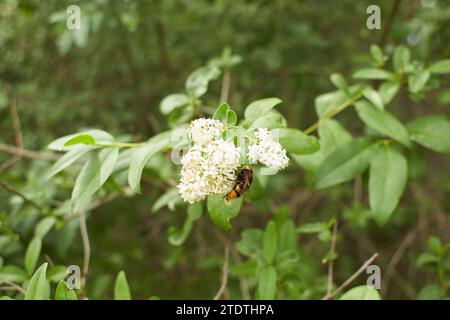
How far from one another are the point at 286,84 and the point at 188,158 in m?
2.05

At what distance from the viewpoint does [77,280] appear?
154 centimetres

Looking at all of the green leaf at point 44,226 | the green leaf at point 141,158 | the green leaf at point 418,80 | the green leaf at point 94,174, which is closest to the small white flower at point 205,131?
the green leaf at point 141,158

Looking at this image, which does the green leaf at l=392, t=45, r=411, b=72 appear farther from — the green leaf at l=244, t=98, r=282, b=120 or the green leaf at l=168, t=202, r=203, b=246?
the green leaf at l=168, t=202, r=203, b=246

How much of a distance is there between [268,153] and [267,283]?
51cm

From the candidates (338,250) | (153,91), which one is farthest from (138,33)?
(338,250)

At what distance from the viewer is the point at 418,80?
1613mm

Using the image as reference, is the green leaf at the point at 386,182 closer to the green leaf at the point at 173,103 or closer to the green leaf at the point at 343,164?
the green leaf at the point at 343,164

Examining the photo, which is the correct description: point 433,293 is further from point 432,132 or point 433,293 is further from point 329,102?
point 329,102

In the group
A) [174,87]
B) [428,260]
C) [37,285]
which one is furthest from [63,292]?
[174,87]

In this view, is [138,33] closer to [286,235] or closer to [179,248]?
[179,248]

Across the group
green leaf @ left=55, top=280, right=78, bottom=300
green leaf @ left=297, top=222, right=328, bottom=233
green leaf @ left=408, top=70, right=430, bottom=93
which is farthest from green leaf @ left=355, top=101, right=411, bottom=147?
green leaf @ left=55, top=280, right=78, bottom=300

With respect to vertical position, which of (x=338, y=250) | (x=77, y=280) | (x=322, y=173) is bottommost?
(x=77, y=280)

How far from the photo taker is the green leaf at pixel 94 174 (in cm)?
135

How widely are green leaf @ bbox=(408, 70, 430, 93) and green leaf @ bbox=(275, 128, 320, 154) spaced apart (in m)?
0.47
